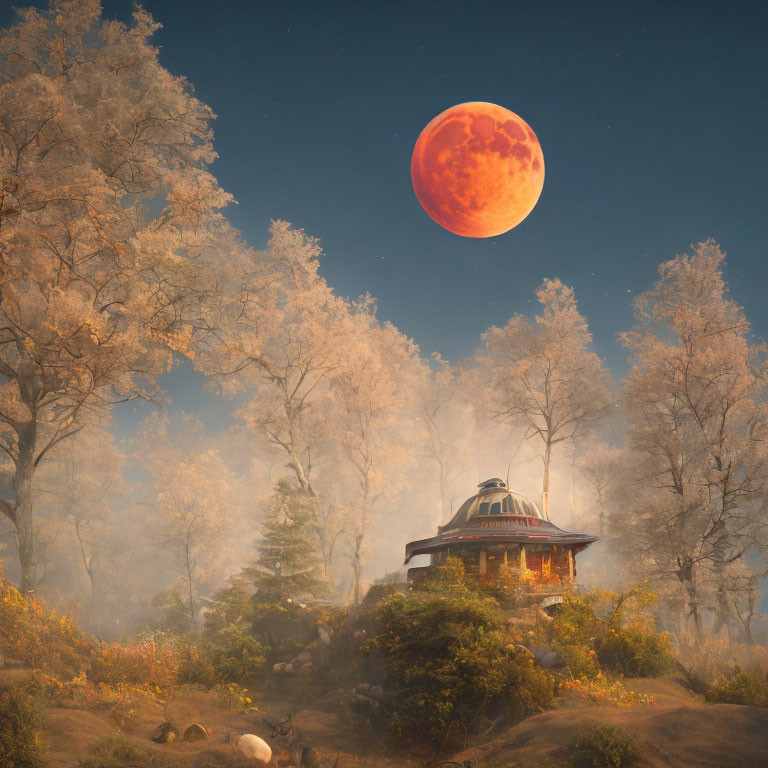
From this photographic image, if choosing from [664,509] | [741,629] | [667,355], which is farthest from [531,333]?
[741,629]

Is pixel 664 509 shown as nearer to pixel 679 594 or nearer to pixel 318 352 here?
pixel 679 594

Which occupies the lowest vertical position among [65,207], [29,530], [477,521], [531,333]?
[29,530]

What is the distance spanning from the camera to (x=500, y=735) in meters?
8.84

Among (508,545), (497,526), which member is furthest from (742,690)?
(497,526)

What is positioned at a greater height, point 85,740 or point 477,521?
point 477,521

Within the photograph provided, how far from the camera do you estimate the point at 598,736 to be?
703cm

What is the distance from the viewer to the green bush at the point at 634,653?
1206cm

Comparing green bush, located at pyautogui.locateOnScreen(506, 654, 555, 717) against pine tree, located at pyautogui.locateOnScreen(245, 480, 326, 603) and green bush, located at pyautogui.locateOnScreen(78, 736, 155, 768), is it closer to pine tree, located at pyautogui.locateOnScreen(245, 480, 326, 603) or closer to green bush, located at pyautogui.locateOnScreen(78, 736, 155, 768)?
green bush, located at pyautogui.locateOnScreen(78, 736, 155, 768)

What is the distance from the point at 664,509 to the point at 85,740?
1977cm

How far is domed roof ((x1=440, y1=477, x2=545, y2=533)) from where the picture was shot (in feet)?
57.3

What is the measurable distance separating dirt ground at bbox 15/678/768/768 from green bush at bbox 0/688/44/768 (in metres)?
0.30

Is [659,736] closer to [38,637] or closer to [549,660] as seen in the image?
[549,660]

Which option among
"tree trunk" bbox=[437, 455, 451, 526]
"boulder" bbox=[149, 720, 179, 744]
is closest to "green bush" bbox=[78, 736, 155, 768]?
"boulder" bbox=[149, 720, 179, 744]

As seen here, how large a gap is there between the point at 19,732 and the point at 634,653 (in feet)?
43.9
